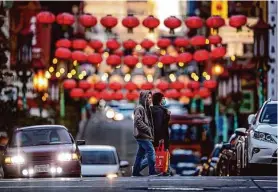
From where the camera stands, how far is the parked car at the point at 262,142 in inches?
869

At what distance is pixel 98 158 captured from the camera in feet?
94.2

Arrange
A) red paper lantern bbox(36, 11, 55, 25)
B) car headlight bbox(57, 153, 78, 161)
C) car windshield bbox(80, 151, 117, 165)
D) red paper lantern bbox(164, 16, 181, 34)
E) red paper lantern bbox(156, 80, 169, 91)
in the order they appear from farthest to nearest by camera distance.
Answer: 1. red paper lantern bbox(156, 80, 169, 91)
2. red paper lantern bbox(36, 11, 55, 25)
3. red paper lantern bbox(164, 16, 181, 34)
4. car windshield bbox(80, 151, 117, 165)
5. car headlight bbox(57, 153, 78, 161)

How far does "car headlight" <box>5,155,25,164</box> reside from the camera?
Result: 24.1 metres

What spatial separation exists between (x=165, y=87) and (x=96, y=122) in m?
30.6

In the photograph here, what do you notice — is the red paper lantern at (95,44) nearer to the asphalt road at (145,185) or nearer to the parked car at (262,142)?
the parked car at (262,142)

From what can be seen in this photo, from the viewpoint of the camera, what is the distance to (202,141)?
57500 mm

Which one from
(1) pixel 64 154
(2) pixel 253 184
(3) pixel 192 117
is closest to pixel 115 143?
(3) pixel 192 117

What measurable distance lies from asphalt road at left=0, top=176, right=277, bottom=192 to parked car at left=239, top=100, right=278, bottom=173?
5.95 feet

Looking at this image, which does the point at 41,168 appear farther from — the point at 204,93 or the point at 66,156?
the point at 204,93

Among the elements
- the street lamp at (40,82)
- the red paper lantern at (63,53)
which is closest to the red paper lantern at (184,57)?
the red paper lantern at (63,53)

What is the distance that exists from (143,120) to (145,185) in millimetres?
3828

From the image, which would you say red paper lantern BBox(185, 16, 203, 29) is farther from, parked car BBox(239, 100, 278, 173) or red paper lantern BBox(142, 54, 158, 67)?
parked car BBox(239, 100, 278, 173)

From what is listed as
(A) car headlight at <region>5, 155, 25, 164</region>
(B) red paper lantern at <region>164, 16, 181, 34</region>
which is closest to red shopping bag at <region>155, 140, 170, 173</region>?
(A) car headlight at <region>5, 155, 25, 164</region>

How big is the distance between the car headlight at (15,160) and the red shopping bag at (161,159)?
3132mm
